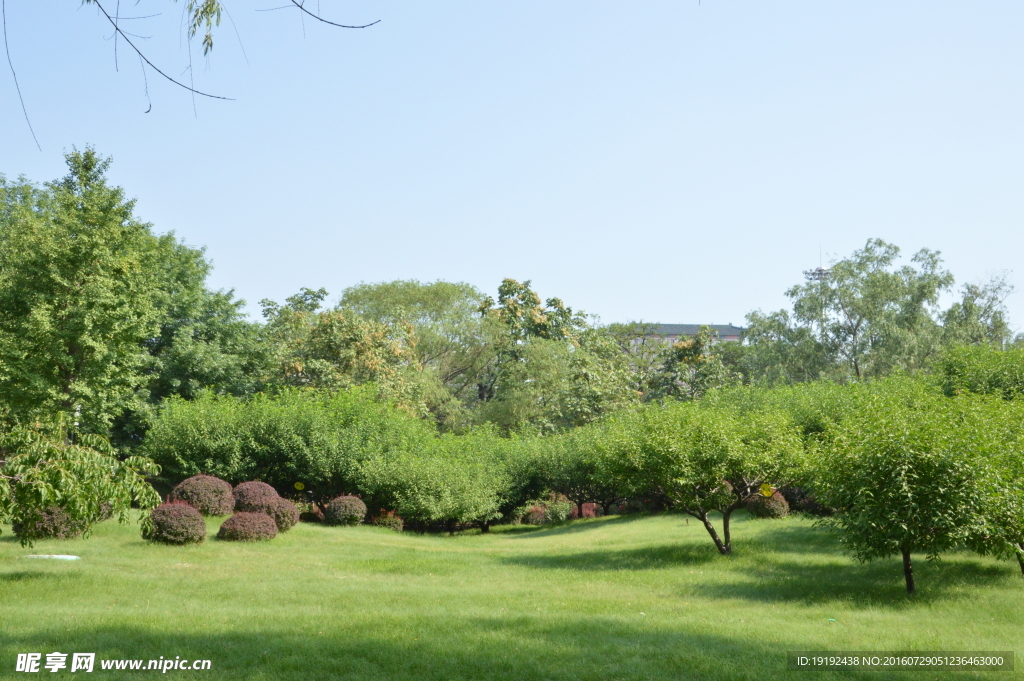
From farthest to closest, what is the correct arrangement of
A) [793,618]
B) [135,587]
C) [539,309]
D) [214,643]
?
[539,309], [135,587], [793,618], [214,643]

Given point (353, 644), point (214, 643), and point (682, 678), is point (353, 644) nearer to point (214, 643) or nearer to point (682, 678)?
point (214, 643)

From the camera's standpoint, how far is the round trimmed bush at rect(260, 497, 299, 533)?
72.0 ft

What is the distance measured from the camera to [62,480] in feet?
38.0

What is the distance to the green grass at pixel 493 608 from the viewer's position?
8305 millimetres

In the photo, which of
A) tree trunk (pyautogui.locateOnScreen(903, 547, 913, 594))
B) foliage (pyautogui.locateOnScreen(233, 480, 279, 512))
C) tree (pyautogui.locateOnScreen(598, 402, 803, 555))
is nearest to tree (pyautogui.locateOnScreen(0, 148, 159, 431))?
foliage (pyautogui.locateOnScreen(233, 480, 279, 512))

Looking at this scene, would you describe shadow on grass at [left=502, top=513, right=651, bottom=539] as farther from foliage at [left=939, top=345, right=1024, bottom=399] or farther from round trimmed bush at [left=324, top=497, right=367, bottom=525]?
foliage at [left=939, top=345, right=1024, bottom=399]

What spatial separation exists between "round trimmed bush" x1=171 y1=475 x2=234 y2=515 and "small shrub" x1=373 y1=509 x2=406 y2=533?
6808 mm

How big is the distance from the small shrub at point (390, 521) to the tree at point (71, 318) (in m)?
10.1

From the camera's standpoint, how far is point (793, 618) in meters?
11.8

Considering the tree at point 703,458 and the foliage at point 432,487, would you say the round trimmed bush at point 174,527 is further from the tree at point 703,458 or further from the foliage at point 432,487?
the tree at point 703,458

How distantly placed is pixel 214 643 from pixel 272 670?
1331mm

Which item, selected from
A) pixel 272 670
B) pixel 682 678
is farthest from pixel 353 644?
pixel 682 678

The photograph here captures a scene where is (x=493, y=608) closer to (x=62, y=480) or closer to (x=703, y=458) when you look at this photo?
(x=62, y=480)

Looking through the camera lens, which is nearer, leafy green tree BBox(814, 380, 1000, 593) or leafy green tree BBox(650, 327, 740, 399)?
leafy green tree BBox(814, 380, 1000, 593)
